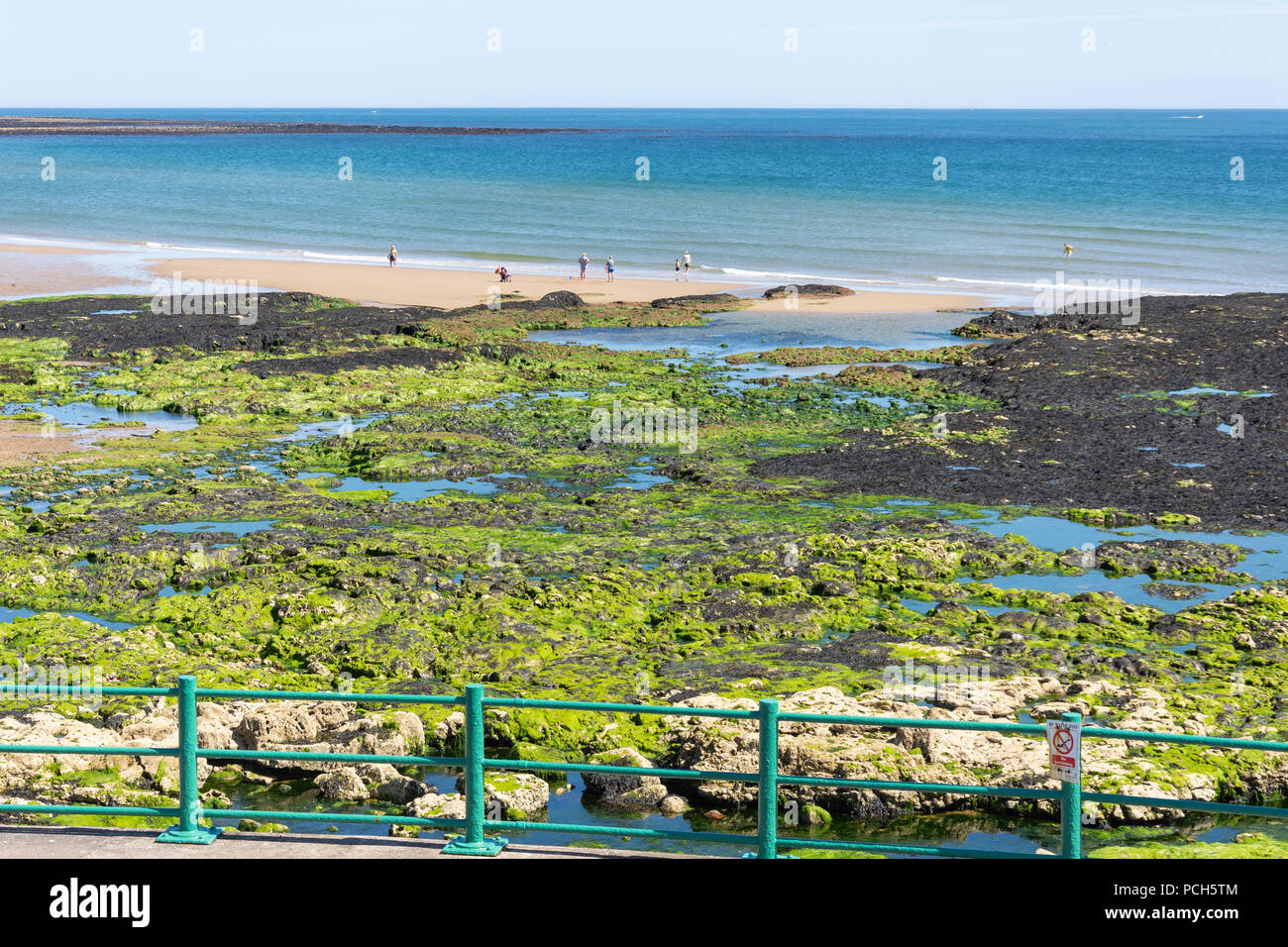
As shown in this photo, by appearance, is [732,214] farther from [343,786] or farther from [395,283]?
[343,786]

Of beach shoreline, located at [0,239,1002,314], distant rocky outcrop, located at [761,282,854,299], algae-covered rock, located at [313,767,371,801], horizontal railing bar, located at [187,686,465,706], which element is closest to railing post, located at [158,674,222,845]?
horizontal railing bar, located at [187,686,465,706]

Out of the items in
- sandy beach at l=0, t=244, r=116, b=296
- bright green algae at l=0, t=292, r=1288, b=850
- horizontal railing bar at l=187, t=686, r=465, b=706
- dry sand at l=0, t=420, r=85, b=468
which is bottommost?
bright green algae at l=0, t=292, r=1288, b=850

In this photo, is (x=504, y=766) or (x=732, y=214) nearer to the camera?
(x=504, y=766)

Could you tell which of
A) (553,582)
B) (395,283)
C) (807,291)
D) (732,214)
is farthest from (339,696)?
(732,214)

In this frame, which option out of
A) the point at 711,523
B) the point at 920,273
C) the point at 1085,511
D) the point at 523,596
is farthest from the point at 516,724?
the point at 920,273

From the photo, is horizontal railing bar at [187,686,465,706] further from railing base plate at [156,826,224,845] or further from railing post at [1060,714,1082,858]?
railing post at [1060,714,1082,858]

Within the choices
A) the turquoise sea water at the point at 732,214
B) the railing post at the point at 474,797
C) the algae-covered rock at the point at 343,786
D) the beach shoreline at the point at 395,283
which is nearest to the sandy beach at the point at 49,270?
the beach shoreline at the point at 395,283

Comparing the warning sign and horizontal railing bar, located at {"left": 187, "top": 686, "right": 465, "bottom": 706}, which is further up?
horizontal railing bar, located at {"left": 187, "top": 686, "right": 465, "bottom": 706}
